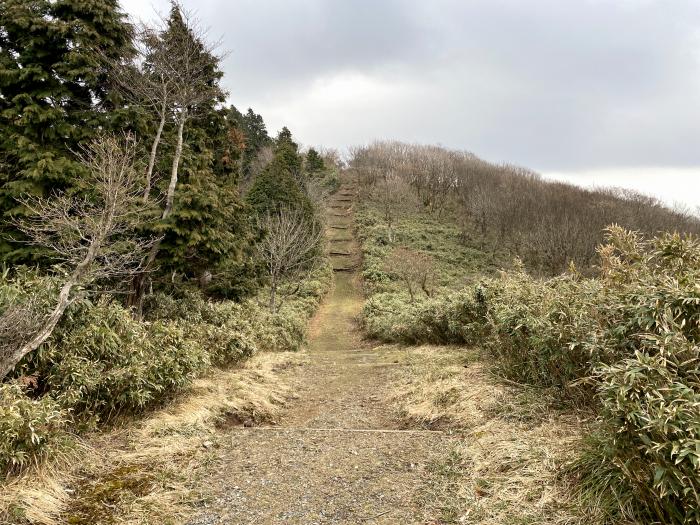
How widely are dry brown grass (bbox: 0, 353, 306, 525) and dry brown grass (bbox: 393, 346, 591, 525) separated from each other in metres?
2.10

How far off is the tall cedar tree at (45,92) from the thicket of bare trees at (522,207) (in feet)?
71.4

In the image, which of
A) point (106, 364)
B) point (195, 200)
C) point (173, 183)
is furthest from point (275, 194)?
point (106, 364)

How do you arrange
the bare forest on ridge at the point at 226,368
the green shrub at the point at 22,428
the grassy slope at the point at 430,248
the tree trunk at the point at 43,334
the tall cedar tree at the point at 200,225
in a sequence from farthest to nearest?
the grassy slope at the point at 430,248 → the tall cedar tree at the point at 200,225 → the tree trunk at the point at 43,334 → the green shrub at the point at 22,428 → the bare forest on ridge at the point at 226,368

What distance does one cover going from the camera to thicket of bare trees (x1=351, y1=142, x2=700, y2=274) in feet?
85.6

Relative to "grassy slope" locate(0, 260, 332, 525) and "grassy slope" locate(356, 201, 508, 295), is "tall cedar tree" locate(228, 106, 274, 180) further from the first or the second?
"grassy slope" locate(0, 260, 332, 525)

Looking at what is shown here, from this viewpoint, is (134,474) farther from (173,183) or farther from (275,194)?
(275,194)

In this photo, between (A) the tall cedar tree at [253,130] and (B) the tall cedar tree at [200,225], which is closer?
(B) the tall cedar tree at [200,225]

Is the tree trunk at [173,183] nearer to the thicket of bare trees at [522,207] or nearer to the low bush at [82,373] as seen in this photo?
the low bush at [82,373]

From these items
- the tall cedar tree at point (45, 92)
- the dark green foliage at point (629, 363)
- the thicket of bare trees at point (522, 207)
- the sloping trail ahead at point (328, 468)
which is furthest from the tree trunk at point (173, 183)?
the thicket of bare trees at point (522, 207)

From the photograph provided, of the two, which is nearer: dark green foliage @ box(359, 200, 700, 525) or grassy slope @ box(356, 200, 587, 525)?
dark green foliage @ box(359, 200, 700, 525)

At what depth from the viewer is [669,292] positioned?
9.45 feet

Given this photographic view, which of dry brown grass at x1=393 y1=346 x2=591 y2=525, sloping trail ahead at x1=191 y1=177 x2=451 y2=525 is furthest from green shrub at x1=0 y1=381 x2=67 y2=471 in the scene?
dry brown grass at x1=393 y1=346 x2=591 y2=525

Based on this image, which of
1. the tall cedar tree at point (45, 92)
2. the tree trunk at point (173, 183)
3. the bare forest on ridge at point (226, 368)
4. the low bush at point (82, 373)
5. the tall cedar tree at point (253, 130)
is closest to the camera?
the bare forest on ridge at point (226, 368)

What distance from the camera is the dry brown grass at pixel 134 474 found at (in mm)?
3115
